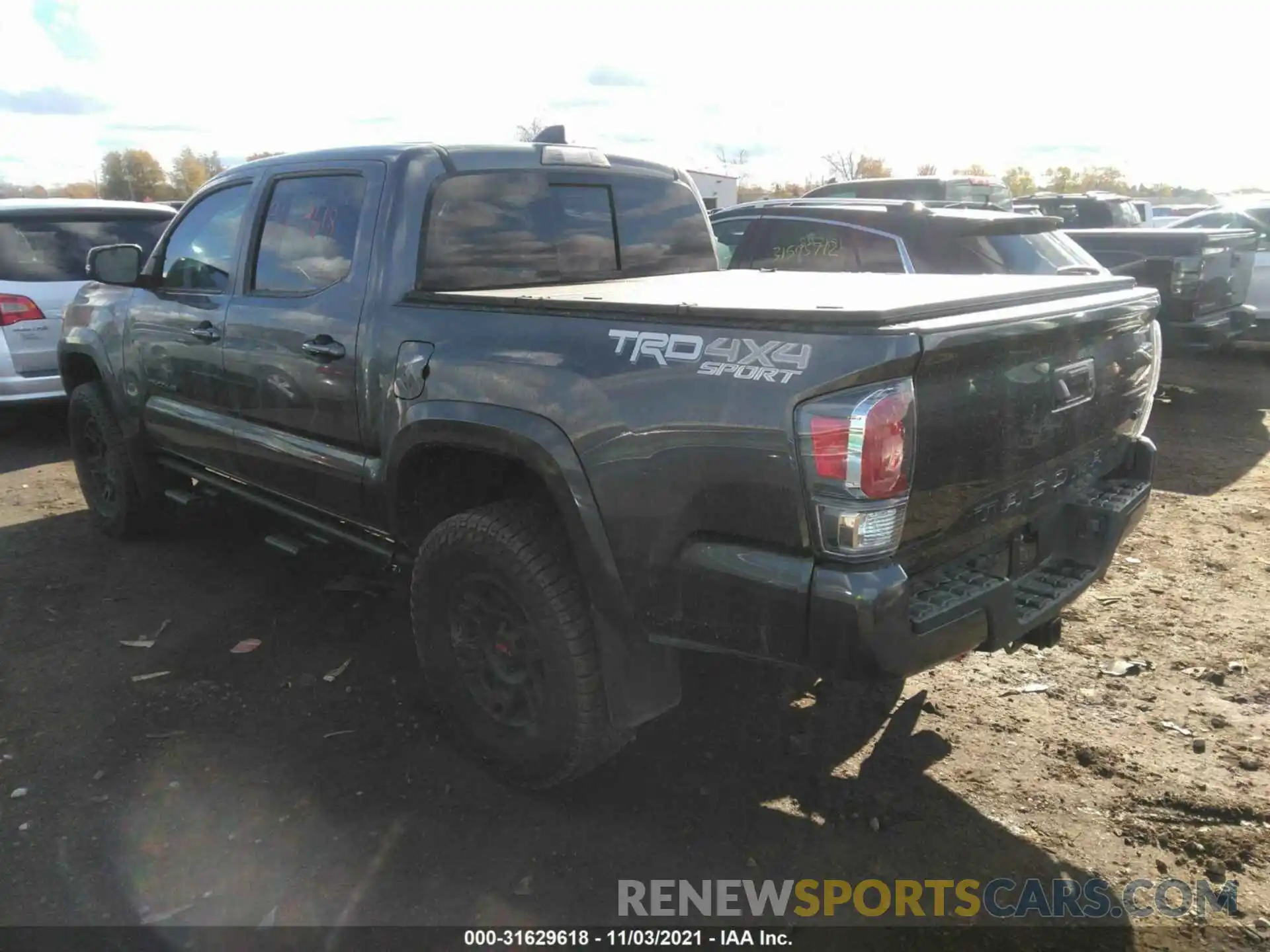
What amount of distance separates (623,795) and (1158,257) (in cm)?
747

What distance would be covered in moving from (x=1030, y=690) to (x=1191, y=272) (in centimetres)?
597

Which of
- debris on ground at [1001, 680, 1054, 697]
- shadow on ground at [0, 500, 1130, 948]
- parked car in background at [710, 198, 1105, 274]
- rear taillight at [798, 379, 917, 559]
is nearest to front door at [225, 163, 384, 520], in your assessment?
shadow on ground at [0, 500, 1130, 948]

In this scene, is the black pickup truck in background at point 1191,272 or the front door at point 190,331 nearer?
the front door at point 190,331

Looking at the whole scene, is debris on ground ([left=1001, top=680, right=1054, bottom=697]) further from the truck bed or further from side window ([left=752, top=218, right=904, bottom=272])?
side window ([left=752, top=218, right=904, bottom=272])

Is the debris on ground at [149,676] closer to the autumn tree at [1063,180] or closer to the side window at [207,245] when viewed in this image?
the side window at [207,245]

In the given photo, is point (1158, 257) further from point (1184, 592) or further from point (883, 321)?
point (883, 321)

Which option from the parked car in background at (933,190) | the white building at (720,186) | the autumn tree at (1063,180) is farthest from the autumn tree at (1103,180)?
the parked car in background at (933,190)

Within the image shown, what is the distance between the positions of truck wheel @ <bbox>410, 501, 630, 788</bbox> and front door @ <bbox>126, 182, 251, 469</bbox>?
1.64 m

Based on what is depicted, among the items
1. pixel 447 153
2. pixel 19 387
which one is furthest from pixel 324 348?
pixel 19 387

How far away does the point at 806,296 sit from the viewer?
108 inches

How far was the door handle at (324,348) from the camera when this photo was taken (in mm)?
3422

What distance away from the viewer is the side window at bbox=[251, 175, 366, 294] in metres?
3.53

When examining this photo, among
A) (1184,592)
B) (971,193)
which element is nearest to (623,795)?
(1184,592)

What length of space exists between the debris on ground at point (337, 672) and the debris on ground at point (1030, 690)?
8.69 ft
